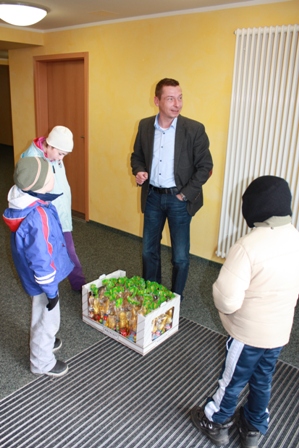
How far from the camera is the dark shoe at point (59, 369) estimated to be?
7.13 feet

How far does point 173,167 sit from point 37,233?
122cm

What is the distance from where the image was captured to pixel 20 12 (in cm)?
330

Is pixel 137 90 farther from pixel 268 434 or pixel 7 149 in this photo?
pixel 7 149

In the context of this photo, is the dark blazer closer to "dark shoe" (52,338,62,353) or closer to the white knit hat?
the white knit hat

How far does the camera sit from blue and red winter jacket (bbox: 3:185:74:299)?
1.82m

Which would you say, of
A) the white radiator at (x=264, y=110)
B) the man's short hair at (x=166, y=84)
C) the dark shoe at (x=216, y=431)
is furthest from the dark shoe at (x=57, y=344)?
the white radiator at (x=264, y=110)

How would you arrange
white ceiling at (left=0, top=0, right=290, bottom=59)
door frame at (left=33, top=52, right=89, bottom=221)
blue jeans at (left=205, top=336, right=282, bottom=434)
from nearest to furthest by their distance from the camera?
1. blue jeans at (left=205, top=336, right=282, bottom=434)
2. white ceiling at (left=0, top=0, right=290, bottom=59)
3. door frame at (left=33, top=52, right=89, bottom=221)

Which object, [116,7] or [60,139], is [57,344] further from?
[116,7]

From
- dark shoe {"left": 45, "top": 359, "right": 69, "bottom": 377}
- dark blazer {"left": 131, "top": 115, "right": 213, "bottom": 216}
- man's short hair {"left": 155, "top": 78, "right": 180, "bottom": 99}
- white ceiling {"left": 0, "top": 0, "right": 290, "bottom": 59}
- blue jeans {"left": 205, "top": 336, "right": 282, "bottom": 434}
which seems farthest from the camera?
white ceiling {"left": 0, "top": 0, "right": 290, "bottom": 59}

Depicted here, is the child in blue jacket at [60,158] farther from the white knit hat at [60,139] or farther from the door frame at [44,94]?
the door frame at [44,94]

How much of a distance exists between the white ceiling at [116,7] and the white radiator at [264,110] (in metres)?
0.34

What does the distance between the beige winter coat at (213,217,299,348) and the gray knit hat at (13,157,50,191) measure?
939mm

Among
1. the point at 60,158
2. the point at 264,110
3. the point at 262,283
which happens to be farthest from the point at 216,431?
the point at 264,110

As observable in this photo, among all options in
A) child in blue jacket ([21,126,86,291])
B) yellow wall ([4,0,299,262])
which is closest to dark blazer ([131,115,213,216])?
child in blue jacket ([21,126,86,291])
